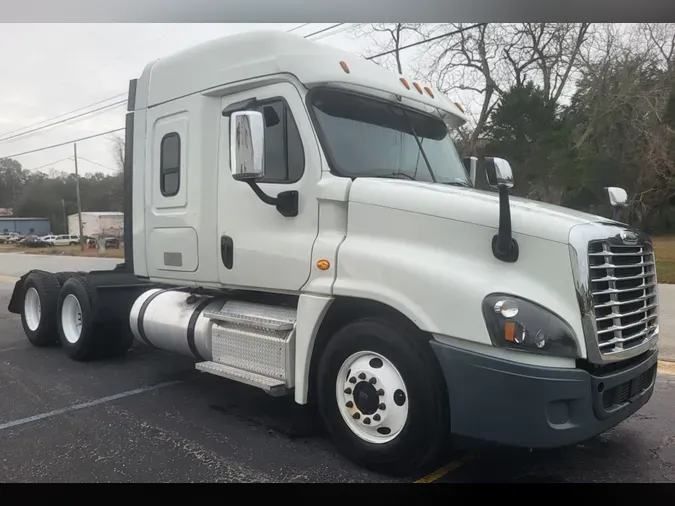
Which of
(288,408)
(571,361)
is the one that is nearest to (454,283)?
(571,361)

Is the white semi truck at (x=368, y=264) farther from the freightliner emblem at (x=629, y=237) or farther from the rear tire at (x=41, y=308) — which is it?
the rear tire at (x=41, y=308)

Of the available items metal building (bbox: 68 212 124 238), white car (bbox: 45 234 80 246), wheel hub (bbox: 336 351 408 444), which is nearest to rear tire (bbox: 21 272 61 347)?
white car (bbox: 45 234 80 246)

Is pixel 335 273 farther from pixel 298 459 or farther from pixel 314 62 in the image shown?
pixel 314 62

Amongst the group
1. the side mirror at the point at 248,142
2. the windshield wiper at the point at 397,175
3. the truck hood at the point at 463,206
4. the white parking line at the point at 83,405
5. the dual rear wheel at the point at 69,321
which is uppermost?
the side mirror at the point at 248,142

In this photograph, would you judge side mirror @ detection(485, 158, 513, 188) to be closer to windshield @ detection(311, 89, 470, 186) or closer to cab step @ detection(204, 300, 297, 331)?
windshield @ detection(311, 89, 470, 186)

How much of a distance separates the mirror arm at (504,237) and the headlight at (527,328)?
0.83 ft

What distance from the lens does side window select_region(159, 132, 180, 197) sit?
5.03 metres

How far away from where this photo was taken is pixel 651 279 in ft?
12.3

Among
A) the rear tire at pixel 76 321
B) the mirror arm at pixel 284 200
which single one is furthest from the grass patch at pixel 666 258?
the rear tire at pixel 76 321

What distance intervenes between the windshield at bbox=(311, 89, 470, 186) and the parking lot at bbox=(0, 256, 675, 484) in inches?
76.3

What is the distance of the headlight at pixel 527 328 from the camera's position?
9.94 feet

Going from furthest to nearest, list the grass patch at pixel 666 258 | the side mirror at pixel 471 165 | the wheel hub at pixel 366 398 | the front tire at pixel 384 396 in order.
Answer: the grass patch at pixel 666 258 → the side mirror at pixel 471 165 → the wheel hub at pixel 366 398 → the front tire at pixel 384 396

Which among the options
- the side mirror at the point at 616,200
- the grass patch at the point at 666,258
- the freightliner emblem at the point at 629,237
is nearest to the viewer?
the freightliner emblem at the point at 629,237

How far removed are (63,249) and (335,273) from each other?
3451 mm
